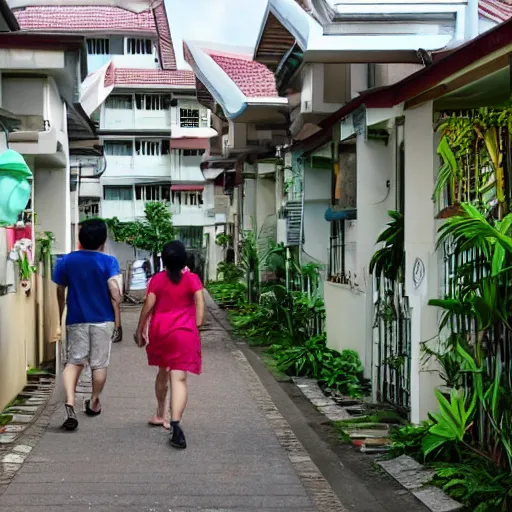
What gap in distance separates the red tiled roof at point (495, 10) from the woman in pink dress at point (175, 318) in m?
5.85

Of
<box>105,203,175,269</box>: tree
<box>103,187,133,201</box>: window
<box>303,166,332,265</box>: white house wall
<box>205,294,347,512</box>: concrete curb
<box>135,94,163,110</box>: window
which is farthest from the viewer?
<box>103,187,133,201</box>: window

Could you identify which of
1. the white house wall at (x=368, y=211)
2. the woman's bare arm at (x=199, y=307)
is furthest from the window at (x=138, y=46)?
the woman's bare arm at (x=199, y=307)

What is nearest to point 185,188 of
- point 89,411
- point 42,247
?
point 42,247

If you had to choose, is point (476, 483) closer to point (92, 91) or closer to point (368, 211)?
point (368, 211)

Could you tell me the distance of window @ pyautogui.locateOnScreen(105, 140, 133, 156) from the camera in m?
52.5

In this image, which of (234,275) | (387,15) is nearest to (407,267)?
(387,15)

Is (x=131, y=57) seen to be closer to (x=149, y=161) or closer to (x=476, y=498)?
(x=149, y=161)

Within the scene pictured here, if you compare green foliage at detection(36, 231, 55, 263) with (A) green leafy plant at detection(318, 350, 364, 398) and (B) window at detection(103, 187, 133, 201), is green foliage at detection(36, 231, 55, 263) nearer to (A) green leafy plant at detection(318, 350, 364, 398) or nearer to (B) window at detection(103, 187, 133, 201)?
(A) green leafy plant at detection(318, 350, 364, 398)

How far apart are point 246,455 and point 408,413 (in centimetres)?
233

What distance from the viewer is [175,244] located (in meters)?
9.09

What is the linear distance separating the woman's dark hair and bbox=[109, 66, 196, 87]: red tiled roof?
42.6m

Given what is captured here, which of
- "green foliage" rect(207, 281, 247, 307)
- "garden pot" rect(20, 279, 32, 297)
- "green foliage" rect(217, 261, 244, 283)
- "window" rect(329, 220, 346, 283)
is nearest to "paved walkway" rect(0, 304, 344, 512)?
"garden pot" rect(20, 279, 32, 297)

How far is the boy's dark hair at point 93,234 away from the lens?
9641 millimetres

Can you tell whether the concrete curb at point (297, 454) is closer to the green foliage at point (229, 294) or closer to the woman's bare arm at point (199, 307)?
the woman's bare arm at point (199, 307)
